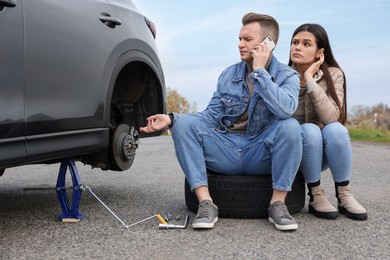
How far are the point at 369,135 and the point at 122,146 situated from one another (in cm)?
893

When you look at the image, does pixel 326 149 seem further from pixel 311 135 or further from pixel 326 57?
pixel 326 57

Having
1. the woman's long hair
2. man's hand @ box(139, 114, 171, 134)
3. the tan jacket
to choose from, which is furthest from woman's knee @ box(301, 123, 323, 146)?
man's hand @ box(139, 114, 171, 134)

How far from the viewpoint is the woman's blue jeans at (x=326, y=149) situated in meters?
2.94

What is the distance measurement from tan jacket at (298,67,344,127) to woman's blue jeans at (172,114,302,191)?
11.1 inches

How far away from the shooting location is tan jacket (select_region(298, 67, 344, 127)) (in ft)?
9.86

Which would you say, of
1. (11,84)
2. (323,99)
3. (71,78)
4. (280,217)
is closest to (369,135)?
(323,99)

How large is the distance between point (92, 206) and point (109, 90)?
3.11 ft

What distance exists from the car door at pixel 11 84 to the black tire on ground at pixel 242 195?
1169 millimetres

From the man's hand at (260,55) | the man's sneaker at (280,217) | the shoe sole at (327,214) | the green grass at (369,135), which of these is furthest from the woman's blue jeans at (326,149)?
the green grass at (369,135)

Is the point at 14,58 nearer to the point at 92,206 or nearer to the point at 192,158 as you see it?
the point at 192,158

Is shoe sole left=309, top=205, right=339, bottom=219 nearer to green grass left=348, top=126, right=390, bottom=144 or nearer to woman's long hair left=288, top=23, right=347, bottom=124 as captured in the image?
woman's long hair left=288, top=23, right=347, bottom=124

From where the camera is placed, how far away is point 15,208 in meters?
3.57

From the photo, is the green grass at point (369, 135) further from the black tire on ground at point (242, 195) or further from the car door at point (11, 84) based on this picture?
the car door at point (11, 84)

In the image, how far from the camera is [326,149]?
2.99m
